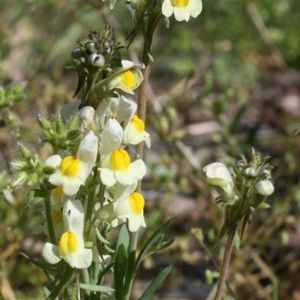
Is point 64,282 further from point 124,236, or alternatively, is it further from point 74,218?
point 124,236

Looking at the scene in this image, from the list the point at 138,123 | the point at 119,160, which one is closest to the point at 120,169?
the point at 119,160

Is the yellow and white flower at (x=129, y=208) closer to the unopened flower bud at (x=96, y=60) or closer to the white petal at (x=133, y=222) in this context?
the white petal at (x=133, y=222)

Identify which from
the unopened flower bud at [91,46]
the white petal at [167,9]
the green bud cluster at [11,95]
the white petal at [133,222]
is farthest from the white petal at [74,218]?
the green bud cluster at [11,95]

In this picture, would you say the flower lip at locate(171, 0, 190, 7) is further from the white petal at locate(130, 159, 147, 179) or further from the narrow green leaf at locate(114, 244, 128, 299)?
the narrow green leaf at locate(114, 244, 128, 299)

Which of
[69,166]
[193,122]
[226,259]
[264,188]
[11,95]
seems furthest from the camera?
[193,122]

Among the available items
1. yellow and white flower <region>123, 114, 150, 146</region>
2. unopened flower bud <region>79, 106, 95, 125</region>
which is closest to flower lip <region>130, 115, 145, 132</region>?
yellow and white flower <region>123, 114, 150, 146</region>
